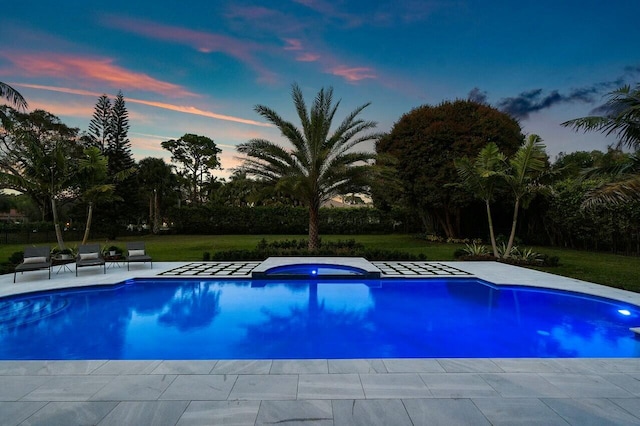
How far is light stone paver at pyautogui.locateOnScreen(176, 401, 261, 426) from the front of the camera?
2662 mm

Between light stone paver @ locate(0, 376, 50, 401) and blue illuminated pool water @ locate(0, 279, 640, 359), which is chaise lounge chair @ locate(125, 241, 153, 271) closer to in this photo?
blue illuminated pool water @ locate(0, 279, 640, 359)

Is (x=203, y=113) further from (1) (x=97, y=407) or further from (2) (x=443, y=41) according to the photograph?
(1) (x=97, y=407)

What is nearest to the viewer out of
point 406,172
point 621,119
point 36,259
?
point 621,119

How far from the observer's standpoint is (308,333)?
5707mm

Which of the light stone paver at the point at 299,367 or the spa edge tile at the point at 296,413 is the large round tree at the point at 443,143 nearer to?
the light stone paver at the point at 299,367

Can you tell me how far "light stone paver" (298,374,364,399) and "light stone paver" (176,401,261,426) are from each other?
49cm

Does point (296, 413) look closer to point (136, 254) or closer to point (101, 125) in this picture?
point (136, 254)

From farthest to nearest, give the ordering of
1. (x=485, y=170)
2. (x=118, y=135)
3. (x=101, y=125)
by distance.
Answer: (x=118, y=135) < (x=101, y=125) < (x=485, y=170)

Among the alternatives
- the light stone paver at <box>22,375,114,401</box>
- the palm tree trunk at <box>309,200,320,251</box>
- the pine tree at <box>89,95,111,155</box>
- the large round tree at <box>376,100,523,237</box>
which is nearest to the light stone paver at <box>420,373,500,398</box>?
the light stone paver at <box>22,375,114,401</box>

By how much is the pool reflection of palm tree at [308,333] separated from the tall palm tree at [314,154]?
265 inches

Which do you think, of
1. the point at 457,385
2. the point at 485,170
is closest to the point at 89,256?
the point at 457,385

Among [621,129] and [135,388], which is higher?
[621,129]

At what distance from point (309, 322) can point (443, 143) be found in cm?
1586

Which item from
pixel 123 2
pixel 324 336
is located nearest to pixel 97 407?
pixel 324 336
